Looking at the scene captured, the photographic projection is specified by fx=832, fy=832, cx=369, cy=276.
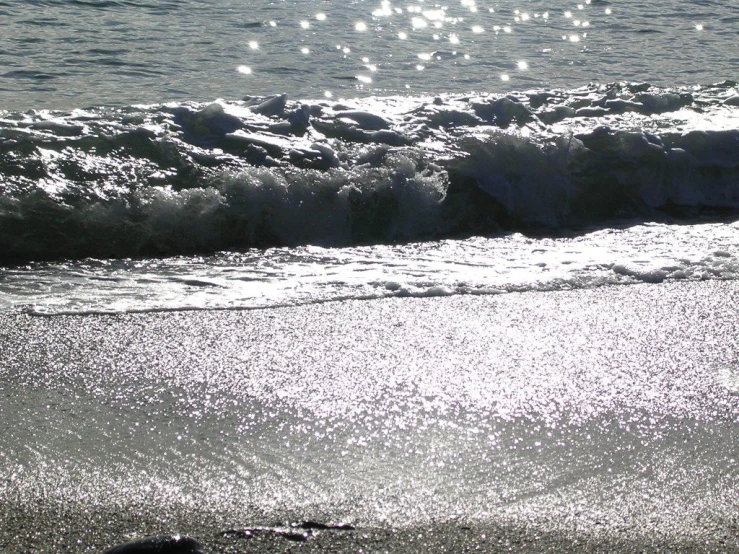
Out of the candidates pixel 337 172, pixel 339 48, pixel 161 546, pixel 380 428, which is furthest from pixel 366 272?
pixel 339 48

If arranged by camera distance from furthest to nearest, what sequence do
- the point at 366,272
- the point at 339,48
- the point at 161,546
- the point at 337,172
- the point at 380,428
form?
the point at 339,48
the point at 337,172
the point at 366,272
the point at 380,428
the point at 161,546

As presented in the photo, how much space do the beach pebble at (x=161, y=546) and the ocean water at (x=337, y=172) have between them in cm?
41

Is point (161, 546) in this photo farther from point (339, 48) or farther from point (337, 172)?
point (339, 48)

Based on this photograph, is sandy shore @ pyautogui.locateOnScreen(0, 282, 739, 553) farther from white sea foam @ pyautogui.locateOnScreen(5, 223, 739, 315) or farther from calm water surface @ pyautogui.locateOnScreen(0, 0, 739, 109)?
calm water surface @ pyautogui.locateOnScreen(0, 0, 739, 109)

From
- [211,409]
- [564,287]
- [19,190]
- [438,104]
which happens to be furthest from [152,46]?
[211,409]

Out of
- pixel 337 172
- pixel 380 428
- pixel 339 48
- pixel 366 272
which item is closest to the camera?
pixel 380 428

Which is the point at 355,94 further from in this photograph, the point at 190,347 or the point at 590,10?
the point at 590,10

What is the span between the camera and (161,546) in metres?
1.67

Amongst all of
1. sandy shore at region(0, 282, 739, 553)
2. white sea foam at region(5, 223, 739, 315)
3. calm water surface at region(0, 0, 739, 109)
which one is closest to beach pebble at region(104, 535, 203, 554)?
sandy shore at region(0, 282, 739, 553)

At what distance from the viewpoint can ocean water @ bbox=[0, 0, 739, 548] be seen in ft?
12.3

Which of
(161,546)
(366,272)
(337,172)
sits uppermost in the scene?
(161,546)

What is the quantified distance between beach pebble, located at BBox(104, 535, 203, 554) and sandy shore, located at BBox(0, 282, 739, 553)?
0.08 meters

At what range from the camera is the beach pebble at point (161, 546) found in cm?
165

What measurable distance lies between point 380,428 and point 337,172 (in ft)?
9.28
